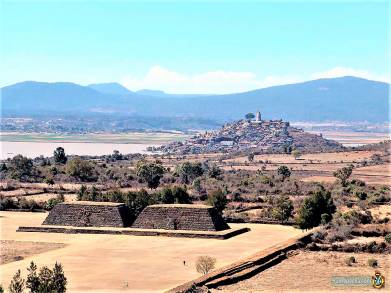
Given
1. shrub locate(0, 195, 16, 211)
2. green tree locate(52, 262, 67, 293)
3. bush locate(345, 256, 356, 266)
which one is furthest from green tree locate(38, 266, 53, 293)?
shrub locate(0, 195, 16, 211)

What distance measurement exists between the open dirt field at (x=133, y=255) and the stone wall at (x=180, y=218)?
196 centimetres

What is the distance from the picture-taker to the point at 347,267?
39.3 metres

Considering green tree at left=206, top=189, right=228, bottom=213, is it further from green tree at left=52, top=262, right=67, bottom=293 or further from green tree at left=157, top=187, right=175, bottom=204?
green tree at left=52, top=262, right=67, bottom=293

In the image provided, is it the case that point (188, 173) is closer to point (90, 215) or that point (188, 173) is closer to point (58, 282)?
point (90, 215)

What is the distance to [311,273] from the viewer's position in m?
37.8

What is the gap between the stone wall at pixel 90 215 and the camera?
5322cm

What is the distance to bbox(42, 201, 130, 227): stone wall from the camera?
53.2 meters

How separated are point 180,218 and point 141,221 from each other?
2.93 m

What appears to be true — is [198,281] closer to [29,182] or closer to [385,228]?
[385,228]

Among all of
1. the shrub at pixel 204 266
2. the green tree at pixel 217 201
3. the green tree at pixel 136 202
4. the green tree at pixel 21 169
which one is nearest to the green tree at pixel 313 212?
the green tree at pixel 217 201

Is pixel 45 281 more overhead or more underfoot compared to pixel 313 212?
more overhead

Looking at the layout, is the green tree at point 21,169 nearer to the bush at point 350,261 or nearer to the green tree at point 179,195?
the green tree at point 179,195

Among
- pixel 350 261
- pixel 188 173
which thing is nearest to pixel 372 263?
pixel 350 261

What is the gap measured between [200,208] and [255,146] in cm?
14067
